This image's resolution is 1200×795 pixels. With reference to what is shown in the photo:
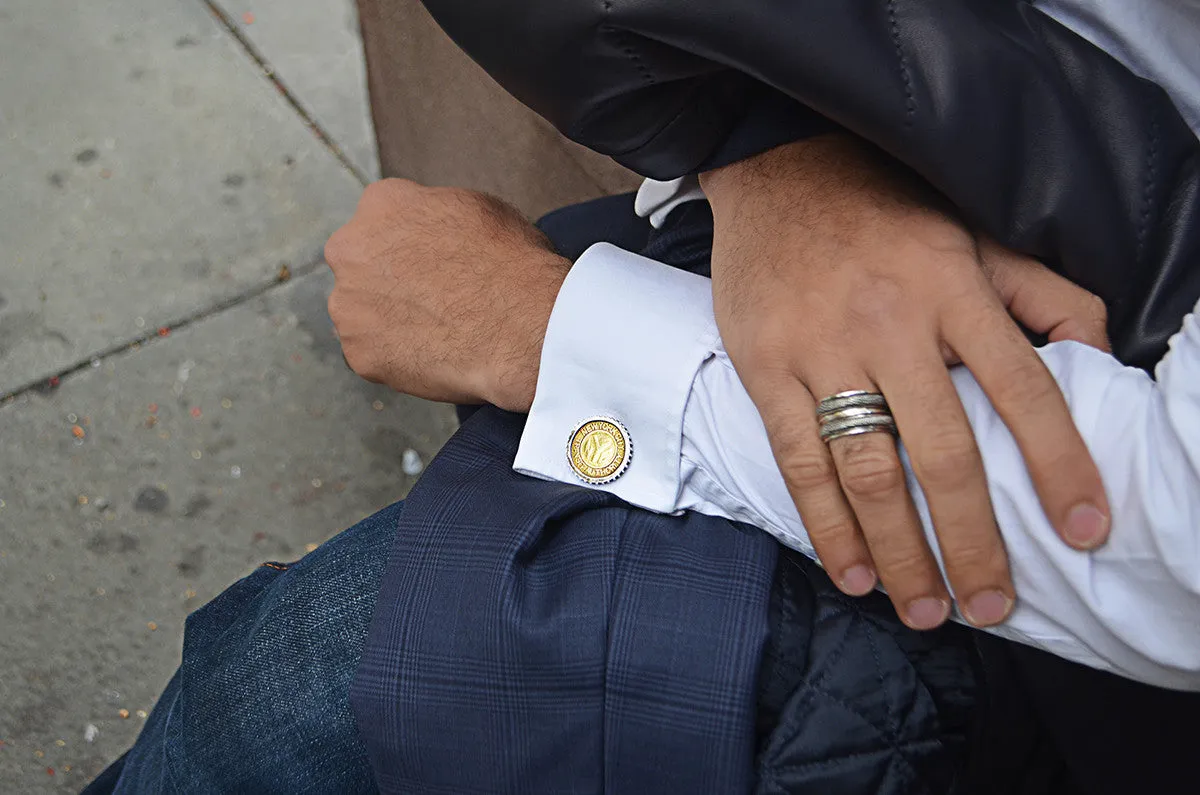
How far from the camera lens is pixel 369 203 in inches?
52.1

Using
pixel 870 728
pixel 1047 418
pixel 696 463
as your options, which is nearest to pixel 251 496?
pixel 696 463

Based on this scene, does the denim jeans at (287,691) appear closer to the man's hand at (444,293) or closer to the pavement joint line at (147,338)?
the man's hand at (444,293)

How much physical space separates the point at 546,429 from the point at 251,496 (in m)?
1.22

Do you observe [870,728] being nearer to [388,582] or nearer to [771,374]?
[771,374]

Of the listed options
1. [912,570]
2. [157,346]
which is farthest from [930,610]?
[157,346]

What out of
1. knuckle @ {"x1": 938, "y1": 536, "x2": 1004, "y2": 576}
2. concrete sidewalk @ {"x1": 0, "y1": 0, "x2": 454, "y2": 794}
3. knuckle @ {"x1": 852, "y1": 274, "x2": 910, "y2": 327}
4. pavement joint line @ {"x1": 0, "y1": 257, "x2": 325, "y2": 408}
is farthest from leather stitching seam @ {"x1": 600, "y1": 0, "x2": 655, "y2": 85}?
pavement joint line @ {"x1": 0, "y1": 257, "x2": 325, "y2": 408}

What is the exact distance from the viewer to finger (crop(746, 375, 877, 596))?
0.84 m

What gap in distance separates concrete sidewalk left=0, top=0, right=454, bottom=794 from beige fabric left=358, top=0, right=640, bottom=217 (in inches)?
14.5

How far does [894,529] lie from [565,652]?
283 millimetres

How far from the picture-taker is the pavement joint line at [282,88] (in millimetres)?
2543

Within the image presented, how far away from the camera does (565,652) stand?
0.82 metres

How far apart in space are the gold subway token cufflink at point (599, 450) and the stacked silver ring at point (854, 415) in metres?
0.18

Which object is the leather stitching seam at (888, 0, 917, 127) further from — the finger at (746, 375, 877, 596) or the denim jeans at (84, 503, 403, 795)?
the denim jeans at (84, 503, 403, 795)

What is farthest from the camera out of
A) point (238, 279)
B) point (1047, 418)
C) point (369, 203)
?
point (238, 279)
